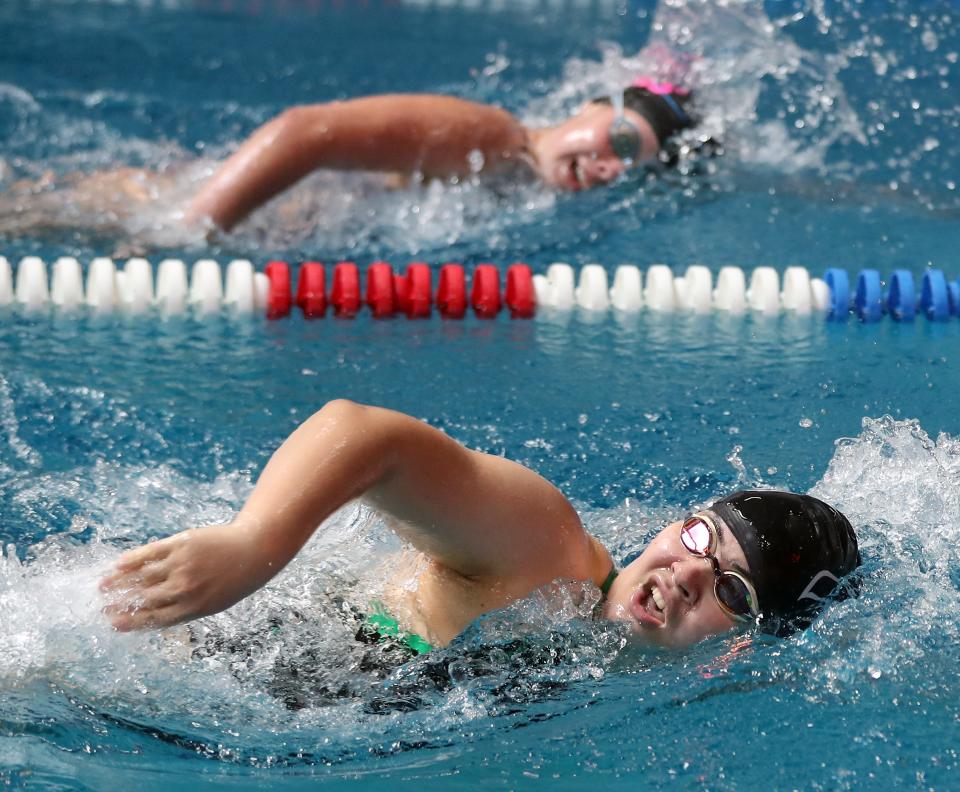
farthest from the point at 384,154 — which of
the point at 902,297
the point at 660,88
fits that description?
the point at 902,297

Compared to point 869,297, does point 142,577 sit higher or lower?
lower

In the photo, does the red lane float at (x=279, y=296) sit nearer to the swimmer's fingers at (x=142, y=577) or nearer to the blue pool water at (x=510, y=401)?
the blue pool water at (x=510, y=401)

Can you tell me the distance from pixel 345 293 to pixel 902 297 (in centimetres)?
150

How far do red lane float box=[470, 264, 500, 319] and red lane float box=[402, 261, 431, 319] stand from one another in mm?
126

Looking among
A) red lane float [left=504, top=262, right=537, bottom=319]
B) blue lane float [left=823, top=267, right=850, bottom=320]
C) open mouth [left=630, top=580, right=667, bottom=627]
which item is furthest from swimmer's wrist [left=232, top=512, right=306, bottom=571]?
blue lane float [left=823, top=267, right=850, bottom=320]

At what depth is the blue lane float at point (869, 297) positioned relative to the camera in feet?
11.9

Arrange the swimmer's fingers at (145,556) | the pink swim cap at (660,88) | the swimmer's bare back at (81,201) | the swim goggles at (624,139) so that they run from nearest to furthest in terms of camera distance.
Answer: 1. the swimmer's fingers at (145,556)
2. the swimmer's bare back at (81,201)
3. the swim goggles at (624,139)
4. the pink swim cap at (660,88)

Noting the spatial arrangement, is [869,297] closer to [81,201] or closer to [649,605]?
[649,605]

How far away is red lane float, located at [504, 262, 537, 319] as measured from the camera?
11.7 feet

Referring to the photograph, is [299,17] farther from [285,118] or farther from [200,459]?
[200,459]

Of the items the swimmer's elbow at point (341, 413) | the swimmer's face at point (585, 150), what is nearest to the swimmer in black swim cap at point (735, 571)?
the swimmer's elbow at point (341, 413)

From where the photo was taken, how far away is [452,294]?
3.52 metres

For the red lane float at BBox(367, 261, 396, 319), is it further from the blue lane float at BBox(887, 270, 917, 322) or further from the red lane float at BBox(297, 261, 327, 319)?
the blue lane float at BBox(887, 270, 917, 322)

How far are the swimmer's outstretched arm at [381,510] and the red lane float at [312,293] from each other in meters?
1.55
